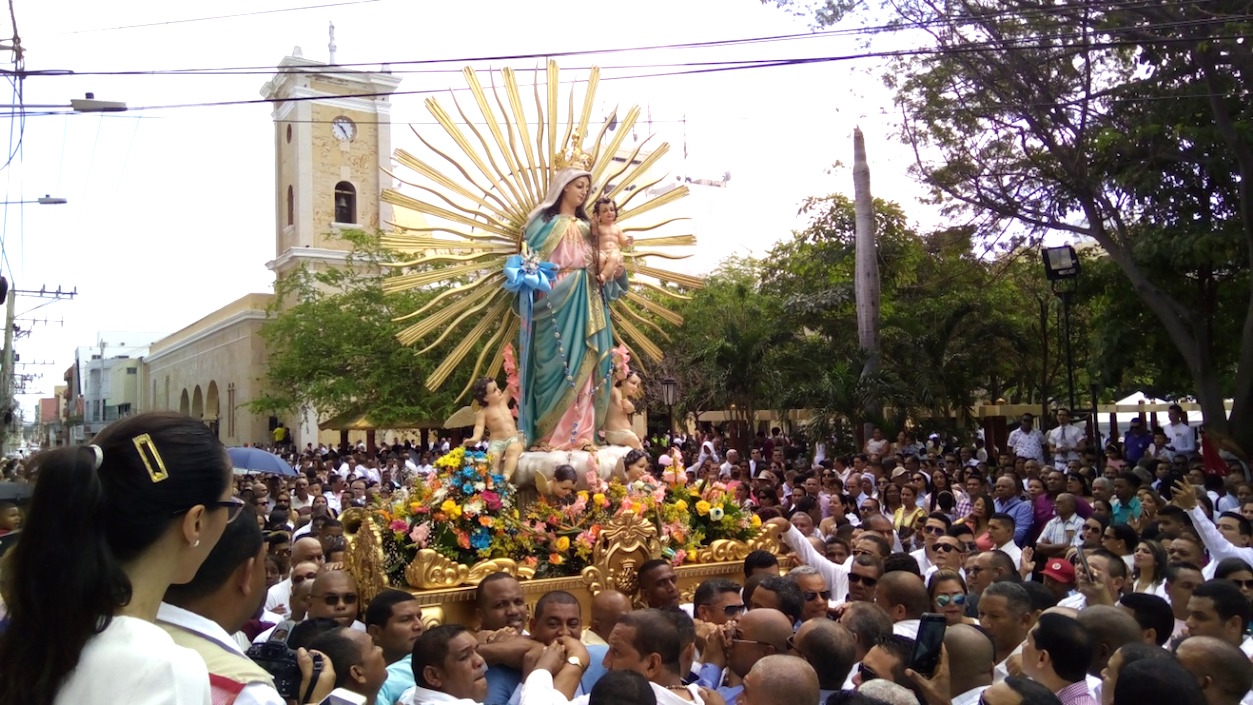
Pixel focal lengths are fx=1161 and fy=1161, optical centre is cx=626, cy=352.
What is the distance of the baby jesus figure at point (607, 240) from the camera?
360 inches

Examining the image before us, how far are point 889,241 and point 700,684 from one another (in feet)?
70.1

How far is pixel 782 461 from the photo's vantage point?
1716 cm

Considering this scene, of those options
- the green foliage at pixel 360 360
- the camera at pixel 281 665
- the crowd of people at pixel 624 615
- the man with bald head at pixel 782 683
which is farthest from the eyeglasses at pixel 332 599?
the green foliage at pixel 360 360

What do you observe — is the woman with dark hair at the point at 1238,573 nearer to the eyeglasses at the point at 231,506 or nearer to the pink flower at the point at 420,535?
the pink flower at the point at 420,535

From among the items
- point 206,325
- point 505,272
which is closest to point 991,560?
point 505,272

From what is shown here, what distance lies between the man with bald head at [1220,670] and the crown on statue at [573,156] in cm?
648

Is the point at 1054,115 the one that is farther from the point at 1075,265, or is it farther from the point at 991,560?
the point at 991,560

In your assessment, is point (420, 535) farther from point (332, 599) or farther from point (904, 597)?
point (904, 597)

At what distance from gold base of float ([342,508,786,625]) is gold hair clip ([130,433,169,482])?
4671mm

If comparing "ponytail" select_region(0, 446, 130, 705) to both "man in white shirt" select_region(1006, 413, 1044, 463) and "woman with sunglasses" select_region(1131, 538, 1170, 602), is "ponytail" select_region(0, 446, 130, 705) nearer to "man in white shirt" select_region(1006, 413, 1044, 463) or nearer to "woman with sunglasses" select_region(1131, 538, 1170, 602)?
"woman with sunglasses" select_region(1131, 538, 1170, 602)

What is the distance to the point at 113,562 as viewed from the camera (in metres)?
2.03

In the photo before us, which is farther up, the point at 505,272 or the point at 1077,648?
the point at 505,272

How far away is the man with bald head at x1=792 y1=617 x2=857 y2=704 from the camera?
3.89 m

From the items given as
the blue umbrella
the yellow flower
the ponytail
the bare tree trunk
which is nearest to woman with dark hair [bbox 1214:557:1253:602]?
the yellow flower
